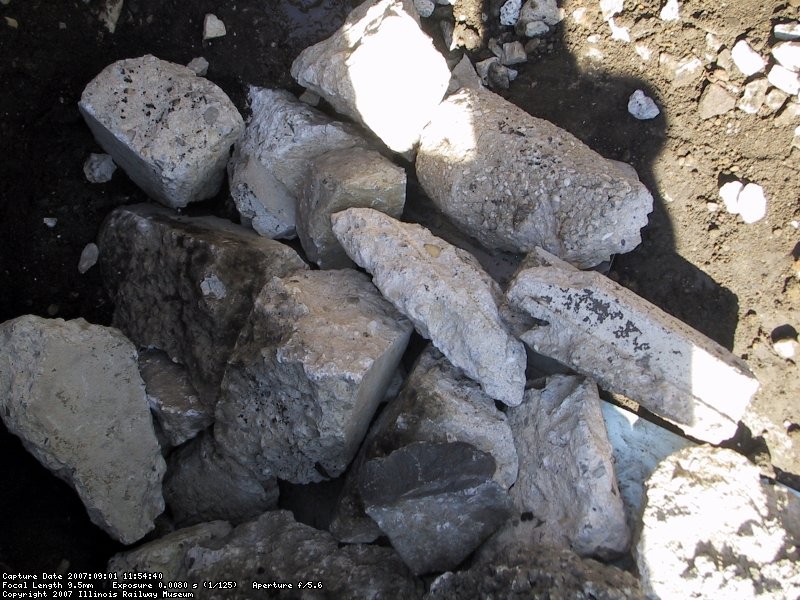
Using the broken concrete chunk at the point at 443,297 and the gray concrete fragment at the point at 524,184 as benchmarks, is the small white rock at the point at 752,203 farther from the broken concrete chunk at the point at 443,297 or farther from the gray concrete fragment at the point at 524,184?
the broken concrete chunk at the point at 443,297

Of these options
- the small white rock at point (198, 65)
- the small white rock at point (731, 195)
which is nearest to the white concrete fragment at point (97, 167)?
the small white rock at point (198, 65)

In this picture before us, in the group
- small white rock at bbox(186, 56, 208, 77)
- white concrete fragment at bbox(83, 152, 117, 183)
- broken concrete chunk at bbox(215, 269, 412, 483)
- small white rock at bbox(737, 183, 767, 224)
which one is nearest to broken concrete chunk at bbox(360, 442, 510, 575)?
broken concrete chunk at bbox(215, 269, 412, 483)

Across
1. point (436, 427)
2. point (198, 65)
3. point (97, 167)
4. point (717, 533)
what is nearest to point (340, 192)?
point (436, 427)

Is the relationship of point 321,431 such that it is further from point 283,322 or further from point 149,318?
point 149,318

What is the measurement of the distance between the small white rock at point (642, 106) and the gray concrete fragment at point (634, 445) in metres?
1.20

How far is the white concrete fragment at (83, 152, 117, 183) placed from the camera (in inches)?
112

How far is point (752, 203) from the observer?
8.56 ft

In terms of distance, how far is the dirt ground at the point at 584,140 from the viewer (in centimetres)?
254

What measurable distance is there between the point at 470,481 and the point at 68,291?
1851 millimetres

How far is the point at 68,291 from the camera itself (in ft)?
9.17

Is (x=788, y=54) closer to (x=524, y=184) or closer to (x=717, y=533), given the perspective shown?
(x=524, y=184)

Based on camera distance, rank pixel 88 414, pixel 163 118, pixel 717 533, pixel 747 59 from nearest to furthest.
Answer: pixel 717 533 → pixel 88 414 → pixel 163 118 → pixel 747 59

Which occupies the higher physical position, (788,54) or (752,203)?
(788,54)

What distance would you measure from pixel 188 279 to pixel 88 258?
638 mm
